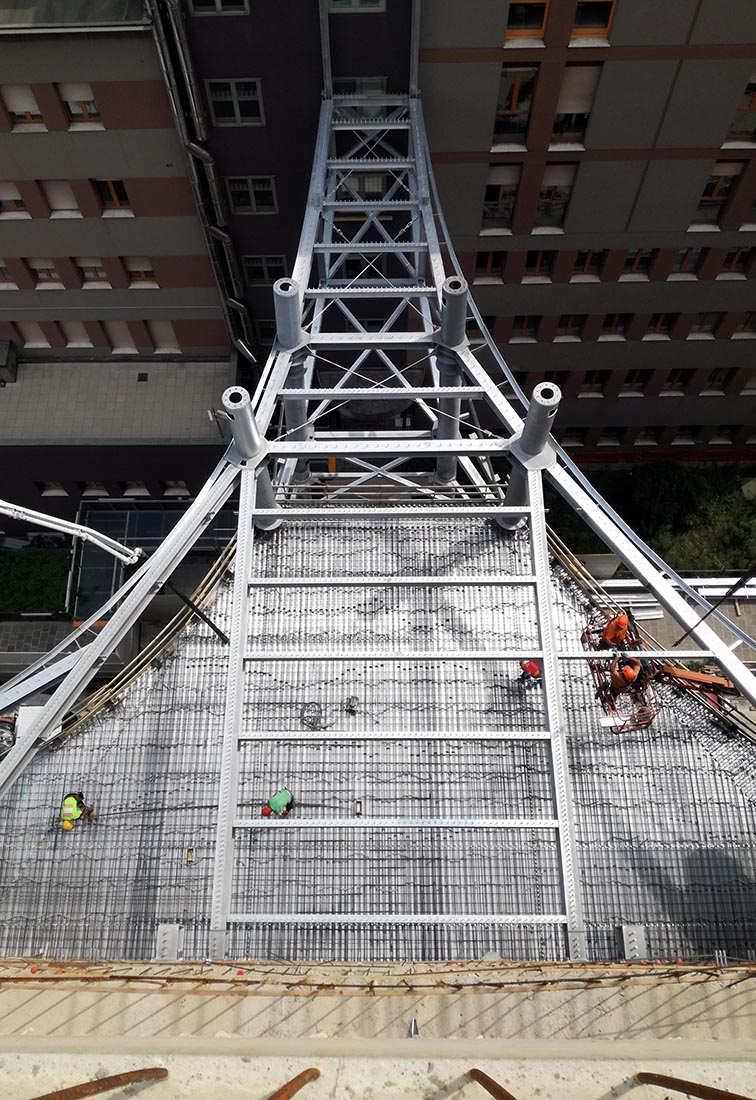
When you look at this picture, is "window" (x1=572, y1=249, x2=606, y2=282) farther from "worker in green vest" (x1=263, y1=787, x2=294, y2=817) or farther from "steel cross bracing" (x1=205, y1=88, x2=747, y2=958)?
"worker in green vest" (x1=263, y1=787, x2=294, y2=817)

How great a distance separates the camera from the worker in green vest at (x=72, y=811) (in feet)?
42.4

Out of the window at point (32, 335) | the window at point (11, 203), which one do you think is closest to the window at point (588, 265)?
the window at point (11, 203)

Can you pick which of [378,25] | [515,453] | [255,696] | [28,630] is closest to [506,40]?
[378,25]

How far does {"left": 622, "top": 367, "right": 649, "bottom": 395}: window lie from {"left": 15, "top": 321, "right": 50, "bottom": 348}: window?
964 inches

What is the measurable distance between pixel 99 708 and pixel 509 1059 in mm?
10322

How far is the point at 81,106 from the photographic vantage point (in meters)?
19.3

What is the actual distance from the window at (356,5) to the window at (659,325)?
15.0m

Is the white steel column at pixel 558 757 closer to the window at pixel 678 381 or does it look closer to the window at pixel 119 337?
the window at pixel 678 381

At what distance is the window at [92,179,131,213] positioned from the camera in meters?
21.5

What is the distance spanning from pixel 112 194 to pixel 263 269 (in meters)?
5.35

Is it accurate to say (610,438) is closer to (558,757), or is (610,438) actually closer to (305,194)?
(305,194)

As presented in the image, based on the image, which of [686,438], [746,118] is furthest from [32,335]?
[686,438]

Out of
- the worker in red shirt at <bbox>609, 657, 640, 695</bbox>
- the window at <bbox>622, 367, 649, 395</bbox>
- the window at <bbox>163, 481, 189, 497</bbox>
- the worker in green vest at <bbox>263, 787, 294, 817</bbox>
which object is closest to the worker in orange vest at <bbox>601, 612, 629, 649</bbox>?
the worker in red shirt at <bbox>609, 657, 640, 695</bbox>

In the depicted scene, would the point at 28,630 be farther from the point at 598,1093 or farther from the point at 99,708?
the point at 598,1093
